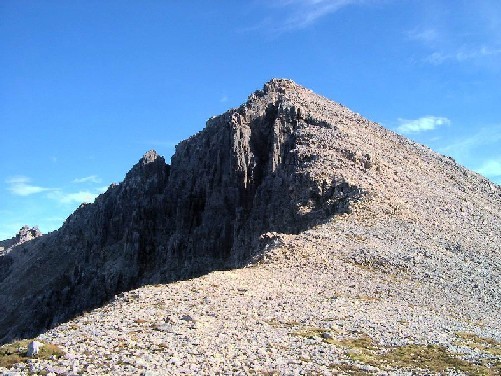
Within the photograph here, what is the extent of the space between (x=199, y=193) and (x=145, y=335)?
96.6 meters

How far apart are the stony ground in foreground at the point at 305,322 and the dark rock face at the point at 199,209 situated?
20496 mm

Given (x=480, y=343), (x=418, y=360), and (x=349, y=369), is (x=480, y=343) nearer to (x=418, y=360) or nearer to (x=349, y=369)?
(x=418, y=360)

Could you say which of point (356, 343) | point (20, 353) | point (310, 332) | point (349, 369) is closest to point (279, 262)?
point (310, 332)

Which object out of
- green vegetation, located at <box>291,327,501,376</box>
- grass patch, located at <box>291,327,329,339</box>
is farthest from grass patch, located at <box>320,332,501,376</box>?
grass patch, located at <box>291,327,329,339</box>

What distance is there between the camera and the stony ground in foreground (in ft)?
78.3

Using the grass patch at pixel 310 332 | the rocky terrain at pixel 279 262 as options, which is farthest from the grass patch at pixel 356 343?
the grass patch at pixel 310 332

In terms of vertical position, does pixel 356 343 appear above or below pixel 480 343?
above

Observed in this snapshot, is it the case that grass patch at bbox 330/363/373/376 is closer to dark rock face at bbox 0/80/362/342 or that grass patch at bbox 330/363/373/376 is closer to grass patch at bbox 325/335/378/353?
grass patch at bbox 325/335/378/353

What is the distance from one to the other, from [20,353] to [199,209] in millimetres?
99782

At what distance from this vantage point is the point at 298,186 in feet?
295

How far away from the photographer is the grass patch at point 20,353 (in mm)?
21309

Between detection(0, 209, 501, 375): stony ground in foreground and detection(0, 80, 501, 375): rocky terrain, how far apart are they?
168 millimetres

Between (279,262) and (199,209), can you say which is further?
(199,209)

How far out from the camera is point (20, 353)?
22516 mm
